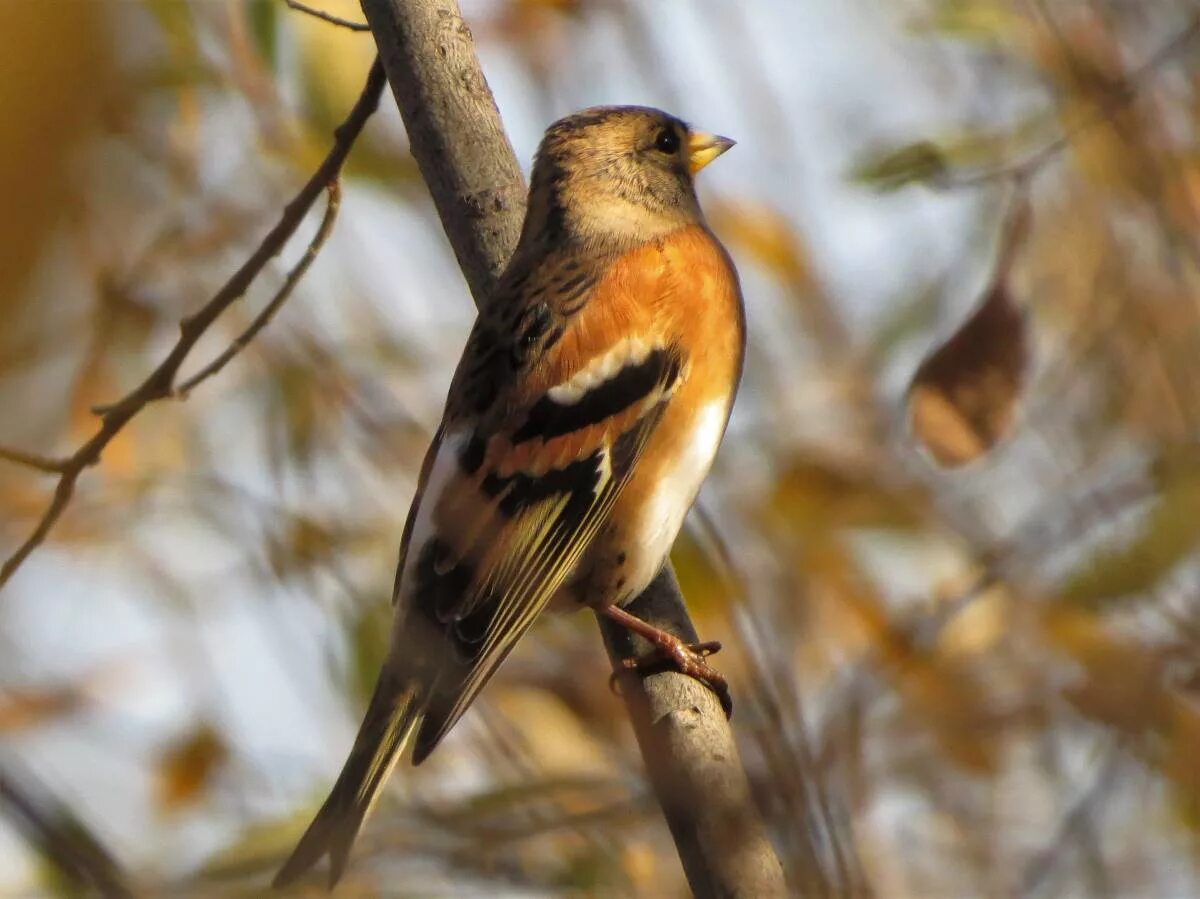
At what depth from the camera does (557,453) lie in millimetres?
3133

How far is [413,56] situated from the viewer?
2.81 m

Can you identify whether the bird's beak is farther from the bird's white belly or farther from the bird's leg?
the bird's leg

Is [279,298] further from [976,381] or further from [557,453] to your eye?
[976,381]

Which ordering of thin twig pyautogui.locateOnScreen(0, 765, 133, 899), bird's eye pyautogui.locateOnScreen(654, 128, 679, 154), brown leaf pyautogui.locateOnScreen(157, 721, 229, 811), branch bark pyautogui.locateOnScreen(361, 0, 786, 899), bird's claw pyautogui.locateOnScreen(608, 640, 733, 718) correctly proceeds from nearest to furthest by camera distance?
thin twig pyautogui.locateOnScreen(0, 765, 133, 899)
branch bark pyautogui.locateOnScreen(361, 0, 786, 899)
bird's claw pyautogui.locateOnScreen(608, 640, 733, 718)
brown leaf pyautogui.locateOnScreen(157, 721, 229, 811)
bird's eye pyautogui.locateOnScreen(654, 128, 679, 154)

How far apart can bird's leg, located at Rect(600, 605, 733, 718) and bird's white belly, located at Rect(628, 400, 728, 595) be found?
3.6 inches

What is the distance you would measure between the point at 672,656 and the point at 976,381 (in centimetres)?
83

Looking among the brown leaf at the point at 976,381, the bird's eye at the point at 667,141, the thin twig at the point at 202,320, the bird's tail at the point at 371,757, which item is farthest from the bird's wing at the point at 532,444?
the brown leaf at the point at 976,381

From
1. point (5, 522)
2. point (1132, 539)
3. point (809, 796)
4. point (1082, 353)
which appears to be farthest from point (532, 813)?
point (1082, 353)

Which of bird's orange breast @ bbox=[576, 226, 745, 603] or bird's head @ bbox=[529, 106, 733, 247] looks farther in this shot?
bird's head @ bbox=[529, 106, 733, 247]

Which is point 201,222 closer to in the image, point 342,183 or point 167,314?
point 167,314

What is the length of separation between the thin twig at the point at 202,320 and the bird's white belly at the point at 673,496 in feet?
3.01

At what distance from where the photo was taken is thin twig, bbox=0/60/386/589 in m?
2.56

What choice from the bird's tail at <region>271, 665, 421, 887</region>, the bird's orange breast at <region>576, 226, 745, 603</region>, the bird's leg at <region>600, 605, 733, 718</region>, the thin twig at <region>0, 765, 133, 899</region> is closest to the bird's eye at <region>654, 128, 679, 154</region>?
the bird's orange breast at <region>576, 226, 745, 603</region>

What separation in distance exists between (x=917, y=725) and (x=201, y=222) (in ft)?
8.21
